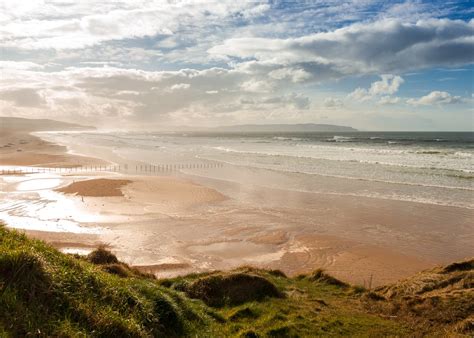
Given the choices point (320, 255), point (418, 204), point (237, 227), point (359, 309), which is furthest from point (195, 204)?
point (359, 309)

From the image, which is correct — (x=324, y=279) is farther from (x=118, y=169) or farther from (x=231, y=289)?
(x=118, y=169)

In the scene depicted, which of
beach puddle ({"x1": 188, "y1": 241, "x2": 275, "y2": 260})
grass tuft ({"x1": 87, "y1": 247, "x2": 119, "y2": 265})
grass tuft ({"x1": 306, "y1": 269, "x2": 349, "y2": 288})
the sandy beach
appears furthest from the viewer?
beach puddle ({"x1": 188, "y1": 241, "x2": 275, "y2": 260})

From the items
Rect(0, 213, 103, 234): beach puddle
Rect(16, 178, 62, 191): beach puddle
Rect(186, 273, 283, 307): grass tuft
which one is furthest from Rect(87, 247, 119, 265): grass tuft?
Rect(16, 178, 62, 191): beach puddle

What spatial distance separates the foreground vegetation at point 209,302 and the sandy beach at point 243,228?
3.43 metres

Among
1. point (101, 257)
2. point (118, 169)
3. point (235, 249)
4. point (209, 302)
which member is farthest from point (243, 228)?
point (118, 169)

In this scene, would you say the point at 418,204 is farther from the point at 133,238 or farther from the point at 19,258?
the point at 19,258

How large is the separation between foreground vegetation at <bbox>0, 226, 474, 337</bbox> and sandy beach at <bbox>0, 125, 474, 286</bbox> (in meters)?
3.43

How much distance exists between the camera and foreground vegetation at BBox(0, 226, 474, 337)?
4957 millimetres

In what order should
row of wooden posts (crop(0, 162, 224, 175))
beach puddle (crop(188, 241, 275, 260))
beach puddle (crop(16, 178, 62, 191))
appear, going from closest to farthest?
beach puddle (crop(188, 241, 275, 260)) → beach puddle (crop(16, 178, 62, 191)) → row of wooden posts (crop(0, 162, 224, 175))

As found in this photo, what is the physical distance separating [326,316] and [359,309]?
1.28 metres

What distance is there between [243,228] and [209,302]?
1053cm

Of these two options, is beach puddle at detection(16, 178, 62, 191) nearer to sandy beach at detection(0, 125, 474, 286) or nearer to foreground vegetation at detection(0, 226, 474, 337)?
sandy beach at detection(0, 125, 474, 286)

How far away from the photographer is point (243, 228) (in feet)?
64.0

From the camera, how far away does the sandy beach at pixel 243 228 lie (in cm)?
1521
